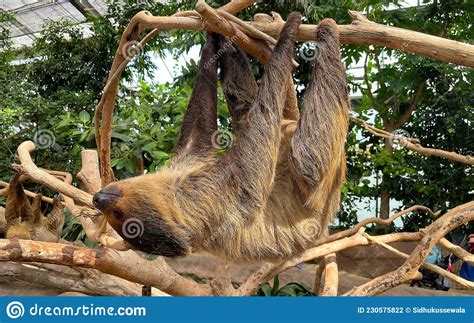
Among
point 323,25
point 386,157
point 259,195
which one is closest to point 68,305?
point 259,195

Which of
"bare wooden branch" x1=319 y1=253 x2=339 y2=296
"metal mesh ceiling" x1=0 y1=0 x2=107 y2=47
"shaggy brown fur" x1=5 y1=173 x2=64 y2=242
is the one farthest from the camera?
"metal mesh ceiling" x1=0 y1=0 x2=107 y2=47

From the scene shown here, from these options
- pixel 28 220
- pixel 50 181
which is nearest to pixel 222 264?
pixel 50 181

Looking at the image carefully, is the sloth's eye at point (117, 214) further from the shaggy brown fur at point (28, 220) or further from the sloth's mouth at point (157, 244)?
the shaggy brown fur at point (28, 220)

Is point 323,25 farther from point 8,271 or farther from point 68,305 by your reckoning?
point 8,271

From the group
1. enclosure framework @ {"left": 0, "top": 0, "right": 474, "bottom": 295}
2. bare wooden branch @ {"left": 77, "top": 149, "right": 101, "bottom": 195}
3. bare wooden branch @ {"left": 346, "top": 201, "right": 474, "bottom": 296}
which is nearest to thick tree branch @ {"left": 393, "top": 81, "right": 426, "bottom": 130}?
enclosure framework @ {"left": 0, "top": 0, "right": 474, "bottom": 295}

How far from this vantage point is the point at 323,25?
3225 mm

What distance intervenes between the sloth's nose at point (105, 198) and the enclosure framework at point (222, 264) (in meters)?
0.77

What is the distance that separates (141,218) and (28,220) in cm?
439

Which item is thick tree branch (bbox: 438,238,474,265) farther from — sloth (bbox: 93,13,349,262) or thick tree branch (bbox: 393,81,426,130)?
thick tree branch (bbox: 393,81,426,130)

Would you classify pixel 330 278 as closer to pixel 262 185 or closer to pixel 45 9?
pixel 262 185

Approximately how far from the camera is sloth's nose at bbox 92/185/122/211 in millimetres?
2951

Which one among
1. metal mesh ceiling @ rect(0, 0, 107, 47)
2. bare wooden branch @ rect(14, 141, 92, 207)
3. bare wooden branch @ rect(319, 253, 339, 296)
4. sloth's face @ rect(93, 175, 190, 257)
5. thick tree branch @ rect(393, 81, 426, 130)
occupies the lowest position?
bare wooden branch @ rect(319, 253, 339, 296)

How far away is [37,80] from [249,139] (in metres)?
9.88

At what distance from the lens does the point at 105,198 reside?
2.95 metres
